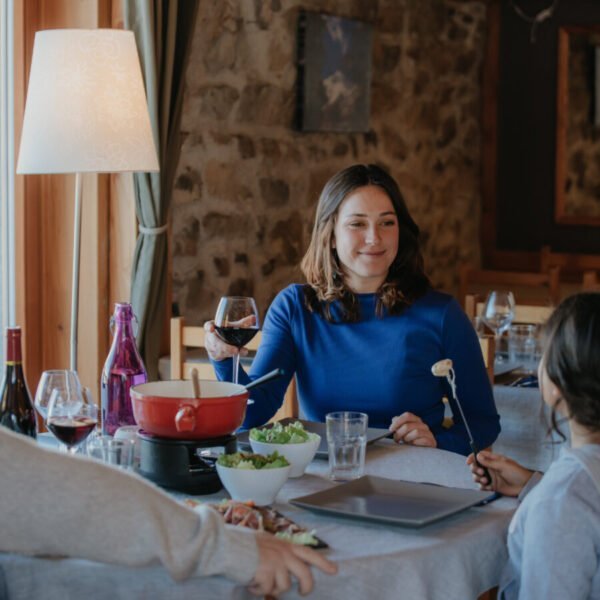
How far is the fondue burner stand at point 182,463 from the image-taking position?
1.77m

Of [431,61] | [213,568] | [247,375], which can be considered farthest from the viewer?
[431,61]

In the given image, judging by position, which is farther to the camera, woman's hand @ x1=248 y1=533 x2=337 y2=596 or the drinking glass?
the drinking glass

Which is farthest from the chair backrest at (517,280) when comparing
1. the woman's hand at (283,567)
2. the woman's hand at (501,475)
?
the woman's hand at (283,567)

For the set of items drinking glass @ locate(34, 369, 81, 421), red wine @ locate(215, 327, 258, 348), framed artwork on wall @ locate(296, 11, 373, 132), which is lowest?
drinking glass @ locate(34, 369, 81, 421)

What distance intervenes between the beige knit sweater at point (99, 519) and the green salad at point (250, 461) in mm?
298

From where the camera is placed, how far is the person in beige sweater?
1412mm

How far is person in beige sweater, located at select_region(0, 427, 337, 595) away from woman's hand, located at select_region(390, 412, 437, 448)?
817mm

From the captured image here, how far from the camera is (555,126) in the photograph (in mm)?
6020

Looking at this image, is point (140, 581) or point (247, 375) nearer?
point (140, 581)

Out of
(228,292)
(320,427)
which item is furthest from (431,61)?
(320,427)

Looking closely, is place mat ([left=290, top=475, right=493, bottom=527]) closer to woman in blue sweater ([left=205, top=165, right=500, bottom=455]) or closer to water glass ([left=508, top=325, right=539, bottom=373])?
woman in blue sweater ([left=205, top=165, right=500, bottom=455])

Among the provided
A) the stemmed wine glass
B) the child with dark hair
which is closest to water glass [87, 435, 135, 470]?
the child with dark hair

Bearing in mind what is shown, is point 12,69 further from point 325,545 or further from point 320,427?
point 325,545

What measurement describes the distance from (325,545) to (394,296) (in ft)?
3.55
